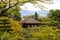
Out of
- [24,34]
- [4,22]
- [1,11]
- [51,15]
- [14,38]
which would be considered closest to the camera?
[1,11]

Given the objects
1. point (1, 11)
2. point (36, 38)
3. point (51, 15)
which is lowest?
point (51, 15)

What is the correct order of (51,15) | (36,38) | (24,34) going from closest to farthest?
(36,38) → (24,34) → (51,15)

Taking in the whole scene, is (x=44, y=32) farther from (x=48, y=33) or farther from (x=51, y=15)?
(x=51, y=15)

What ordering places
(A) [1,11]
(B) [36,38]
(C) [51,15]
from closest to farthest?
(B) [36,38], (A) [1,11], (C) [51,15]

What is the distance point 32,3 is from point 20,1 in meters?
0.71

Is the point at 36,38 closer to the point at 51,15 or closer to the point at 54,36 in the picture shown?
the point at 54,36

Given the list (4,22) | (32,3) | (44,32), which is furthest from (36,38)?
(4,22)

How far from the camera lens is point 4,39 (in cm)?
1363

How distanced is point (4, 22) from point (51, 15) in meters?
12.5

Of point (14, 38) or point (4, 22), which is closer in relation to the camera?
point (14, 38)

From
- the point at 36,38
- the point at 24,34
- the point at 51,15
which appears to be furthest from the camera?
the point at 51,15

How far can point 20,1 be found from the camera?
12445mm

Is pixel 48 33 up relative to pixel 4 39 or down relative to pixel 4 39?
up

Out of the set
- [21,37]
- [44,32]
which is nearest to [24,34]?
[21,37]
